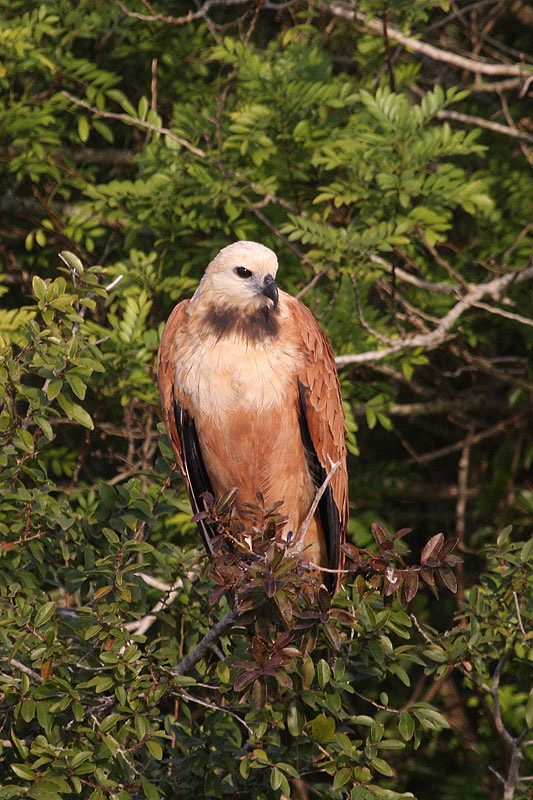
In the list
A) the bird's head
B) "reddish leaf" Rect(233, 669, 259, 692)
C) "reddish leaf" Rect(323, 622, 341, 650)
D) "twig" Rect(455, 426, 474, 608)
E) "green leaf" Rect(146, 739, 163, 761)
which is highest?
the bird's head

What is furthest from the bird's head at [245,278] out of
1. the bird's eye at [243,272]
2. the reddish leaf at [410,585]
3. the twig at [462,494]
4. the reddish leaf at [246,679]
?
the twig at [462,494]

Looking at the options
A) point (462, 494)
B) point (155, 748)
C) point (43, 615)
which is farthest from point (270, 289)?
point (462, 494)

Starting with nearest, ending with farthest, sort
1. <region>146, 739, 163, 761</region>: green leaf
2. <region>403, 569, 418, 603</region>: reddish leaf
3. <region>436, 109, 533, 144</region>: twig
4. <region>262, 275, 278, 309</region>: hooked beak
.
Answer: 1. <region>403, 569, 418, 603</region>: reddish leaf
2. <region>146, 739, 163, 761</region>: green leaf
3. <region>262, 275, 278, 309</region>: hooked beak
4. <region>436, 109, 533, 144</region>: twig

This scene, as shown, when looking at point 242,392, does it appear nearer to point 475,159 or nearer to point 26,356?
point 26,356

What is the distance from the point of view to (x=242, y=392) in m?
3.40

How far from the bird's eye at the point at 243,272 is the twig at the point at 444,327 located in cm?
82

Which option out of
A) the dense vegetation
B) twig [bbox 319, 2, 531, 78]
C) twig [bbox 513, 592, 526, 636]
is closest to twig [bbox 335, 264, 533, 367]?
the dense vegetation

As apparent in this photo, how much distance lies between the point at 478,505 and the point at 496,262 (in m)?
1.37

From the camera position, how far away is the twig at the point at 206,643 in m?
2.81

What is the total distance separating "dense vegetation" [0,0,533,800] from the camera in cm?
266

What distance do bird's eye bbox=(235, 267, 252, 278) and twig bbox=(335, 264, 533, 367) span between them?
82cm

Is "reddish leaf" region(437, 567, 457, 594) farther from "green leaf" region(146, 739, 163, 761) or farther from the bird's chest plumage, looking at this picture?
the bird's chest plumage

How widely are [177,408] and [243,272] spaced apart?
23.9 inches

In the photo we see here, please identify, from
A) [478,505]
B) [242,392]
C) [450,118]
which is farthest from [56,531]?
[450,118]
